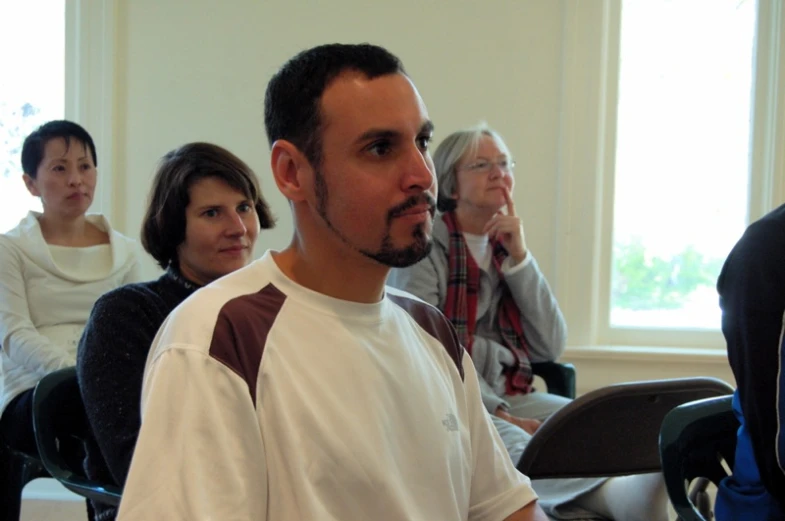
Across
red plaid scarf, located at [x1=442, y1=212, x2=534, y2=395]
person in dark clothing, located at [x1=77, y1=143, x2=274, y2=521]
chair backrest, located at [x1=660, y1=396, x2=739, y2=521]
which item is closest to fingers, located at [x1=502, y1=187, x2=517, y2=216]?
red plaid scarf, located at [x1=442, y1=212, x2=534, y2=395]

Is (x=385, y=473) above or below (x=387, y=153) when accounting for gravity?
below

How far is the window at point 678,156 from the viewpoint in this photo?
311 centimetres

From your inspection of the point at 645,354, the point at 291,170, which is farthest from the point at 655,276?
→ the point at 291,170

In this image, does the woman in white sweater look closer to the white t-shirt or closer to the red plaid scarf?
the red plaid scarf

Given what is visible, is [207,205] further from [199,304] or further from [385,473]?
[385,473]

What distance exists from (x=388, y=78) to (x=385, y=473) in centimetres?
49

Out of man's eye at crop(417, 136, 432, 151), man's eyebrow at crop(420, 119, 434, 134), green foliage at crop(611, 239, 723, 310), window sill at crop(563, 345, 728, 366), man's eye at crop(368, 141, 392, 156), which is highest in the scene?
man's eyebrow at crop(420, 119, 434, 134)

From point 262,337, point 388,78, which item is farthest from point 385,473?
point 388,78

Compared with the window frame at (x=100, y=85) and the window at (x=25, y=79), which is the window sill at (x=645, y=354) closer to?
the window frame at (x=100, y=85)

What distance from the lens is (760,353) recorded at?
1144mm

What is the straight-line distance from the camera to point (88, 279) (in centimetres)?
246

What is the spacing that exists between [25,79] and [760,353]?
126 inches

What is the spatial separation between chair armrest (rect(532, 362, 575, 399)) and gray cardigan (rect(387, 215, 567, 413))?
5cm

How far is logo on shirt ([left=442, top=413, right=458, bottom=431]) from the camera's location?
1.04m
